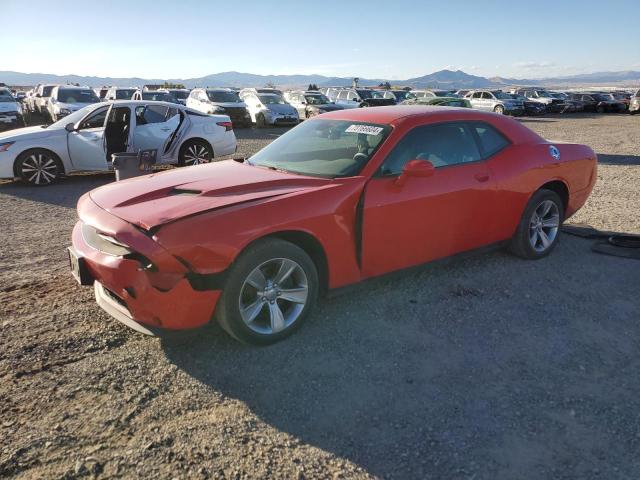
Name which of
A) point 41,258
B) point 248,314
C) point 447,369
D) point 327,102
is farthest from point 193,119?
point 327,102

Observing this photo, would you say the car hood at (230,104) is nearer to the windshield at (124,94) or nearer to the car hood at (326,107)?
the car hood at (326,107)

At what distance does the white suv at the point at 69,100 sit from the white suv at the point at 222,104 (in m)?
4.18

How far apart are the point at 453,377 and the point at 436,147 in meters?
1.99

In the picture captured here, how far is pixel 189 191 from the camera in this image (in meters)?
3.47

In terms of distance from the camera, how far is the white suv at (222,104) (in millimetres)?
20109

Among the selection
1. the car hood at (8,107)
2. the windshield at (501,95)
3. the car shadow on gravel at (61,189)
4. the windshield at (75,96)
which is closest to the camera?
the car shadow on gravel at (61,189)

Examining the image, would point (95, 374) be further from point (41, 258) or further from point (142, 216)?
point (41, 258)

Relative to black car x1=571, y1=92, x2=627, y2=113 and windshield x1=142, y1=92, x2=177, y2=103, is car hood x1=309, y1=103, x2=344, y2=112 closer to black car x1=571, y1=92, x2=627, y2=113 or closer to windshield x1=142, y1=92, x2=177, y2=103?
windshield x1=142, y1=92, x2=177, y2=103

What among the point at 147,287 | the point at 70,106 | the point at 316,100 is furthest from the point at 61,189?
the point at 316,100

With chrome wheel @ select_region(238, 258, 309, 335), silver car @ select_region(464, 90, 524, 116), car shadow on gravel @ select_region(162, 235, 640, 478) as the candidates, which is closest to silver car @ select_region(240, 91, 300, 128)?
silver car @ select_region(464, 90, 524, 116)

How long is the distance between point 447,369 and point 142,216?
2178mm

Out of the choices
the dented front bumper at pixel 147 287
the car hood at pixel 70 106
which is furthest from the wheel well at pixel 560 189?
Result: the car hood at pixel 70 106

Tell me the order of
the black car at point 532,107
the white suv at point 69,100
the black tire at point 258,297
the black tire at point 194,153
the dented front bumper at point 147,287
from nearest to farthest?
1. the dented front bumper at point 147,287
2. the black tire at point 258,297
3. the black tire at point 194,153
4. the white suv at point 69,100
5. the black car at point 532,107

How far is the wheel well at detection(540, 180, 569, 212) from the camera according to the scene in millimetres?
5031
